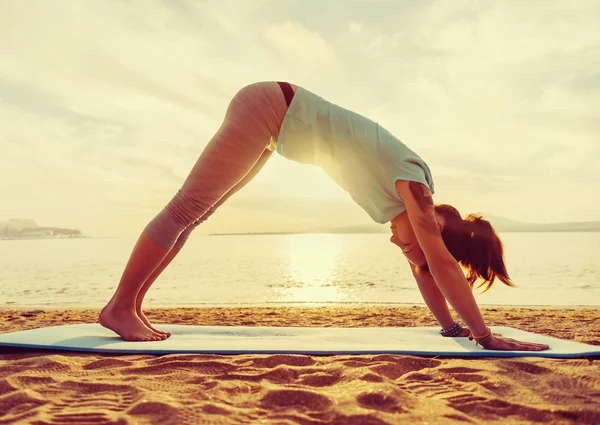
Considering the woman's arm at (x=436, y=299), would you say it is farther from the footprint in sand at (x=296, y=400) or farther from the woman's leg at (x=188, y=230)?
the footprint in sand at (x=296, y=400)

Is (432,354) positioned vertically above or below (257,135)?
below

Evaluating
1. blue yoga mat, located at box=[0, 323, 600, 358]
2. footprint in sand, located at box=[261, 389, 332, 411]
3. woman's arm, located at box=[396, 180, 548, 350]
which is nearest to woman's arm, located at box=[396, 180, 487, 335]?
woman's arm, located at box=[396, 180, 548, 350]

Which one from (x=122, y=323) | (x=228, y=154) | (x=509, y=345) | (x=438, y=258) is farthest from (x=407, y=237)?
(x=122, y=323)

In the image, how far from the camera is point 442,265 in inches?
96.2

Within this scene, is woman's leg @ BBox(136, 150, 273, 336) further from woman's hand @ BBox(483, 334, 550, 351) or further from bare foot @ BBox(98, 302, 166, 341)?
woman's hand @ BBox(483, 334, 550, 351)

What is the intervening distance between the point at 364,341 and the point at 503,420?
4.34 feet

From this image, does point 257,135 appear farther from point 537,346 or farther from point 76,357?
point 537,346

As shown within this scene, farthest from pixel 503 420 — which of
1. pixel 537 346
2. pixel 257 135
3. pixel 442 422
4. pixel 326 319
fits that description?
pixel 326 319

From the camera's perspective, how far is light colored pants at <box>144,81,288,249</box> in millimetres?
2600

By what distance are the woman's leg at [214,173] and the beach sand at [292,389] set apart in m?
0.48

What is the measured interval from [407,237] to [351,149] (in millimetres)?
619

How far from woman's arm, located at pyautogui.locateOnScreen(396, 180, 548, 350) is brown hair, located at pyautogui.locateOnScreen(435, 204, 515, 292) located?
29 centimetres

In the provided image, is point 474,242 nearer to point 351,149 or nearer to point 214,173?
point 351,149

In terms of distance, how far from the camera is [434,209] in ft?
8.60
